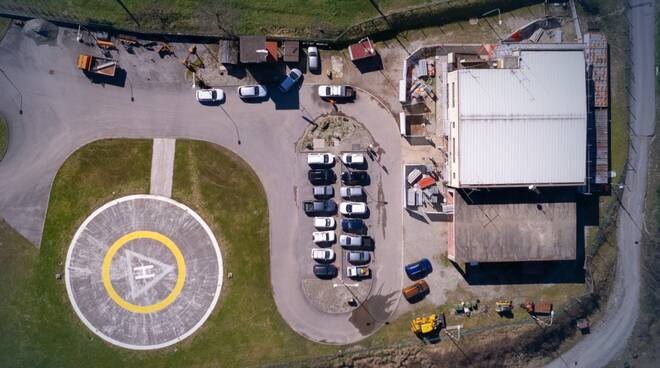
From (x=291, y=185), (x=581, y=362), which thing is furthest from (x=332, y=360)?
(x=581, y=362)

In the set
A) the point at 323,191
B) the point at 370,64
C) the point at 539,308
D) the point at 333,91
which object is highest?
the point at 370,64

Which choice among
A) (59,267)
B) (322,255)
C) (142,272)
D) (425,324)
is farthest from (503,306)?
(59,267)

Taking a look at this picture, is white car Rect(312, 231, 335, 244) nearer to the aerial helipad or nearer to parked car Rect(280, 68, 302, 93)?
the aerial helipad

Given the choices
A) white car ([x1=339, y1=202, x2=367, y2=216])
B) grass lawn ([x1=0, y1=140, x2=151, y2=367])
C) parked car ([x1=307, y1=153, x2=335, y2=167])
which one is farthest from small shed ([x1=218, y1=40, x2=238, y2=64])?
white car ([x1=339, y1=202, x2=367, y2=216])

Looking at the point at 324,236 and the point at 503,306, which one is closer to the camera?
the point at 324,236

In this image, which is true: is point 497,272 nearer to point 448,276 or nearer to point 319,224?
point 448,276

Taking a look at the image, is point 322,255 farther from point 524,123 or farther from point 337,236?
point 524,123

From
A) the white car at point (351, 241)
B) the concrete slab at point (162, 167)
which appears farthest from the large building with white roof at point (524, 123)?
the concrete slab at point (162, 167)
